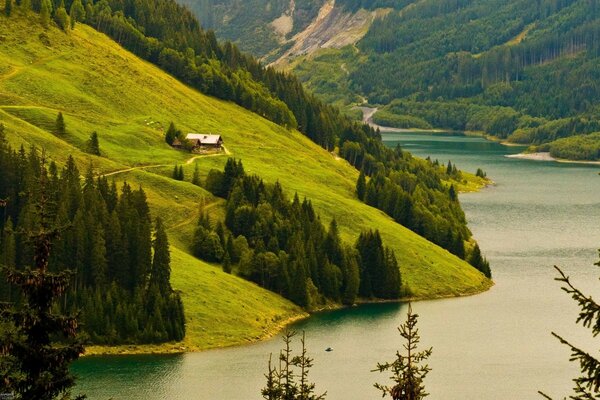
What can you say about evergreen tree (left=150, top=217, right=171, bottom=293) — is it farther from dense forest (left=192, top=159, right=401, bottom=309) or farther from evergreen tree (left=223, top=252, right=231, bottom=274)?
dense forest (left=192, top=159, right=401, bottom=309)

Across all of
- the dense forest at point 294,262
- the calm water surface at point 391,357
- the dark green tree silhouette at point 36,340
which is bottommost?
the calm water surface at point 391,357

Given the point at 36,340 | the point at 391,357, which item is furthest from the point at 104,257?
the point at 36,340

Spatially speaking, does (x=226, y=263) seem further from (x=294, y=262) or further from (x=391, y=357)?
(x=391, y=357)

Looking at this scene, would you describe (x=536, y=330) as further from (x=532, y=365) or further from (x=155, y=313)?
(x=155, y=313)

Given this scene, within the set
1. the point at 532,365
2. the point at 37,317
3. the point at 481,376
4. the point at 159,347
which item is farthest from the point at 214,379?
the point at 37,317

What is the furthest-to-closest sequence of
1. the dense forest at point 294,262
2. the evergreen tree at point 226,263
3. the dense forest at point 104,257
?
the dense forest at point 294,262
the evergreen tree at point 226,263
the dense forest at point 104,257

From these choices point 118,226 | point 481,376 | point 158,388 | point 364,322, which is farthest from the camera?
point 364,322

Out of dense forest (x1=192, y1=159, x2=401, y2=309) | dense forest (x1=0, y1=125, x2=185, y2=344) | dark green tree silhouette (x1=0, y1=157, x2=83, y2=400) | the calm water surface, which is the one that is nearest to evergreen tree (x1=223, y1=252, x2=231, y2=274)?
dense forest (x1=192, y1=159, x2=401, y2=309)

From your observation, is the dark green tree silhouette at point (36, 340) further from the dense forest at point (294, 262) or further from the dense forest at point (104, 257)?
the dense forest at point (294, 262)

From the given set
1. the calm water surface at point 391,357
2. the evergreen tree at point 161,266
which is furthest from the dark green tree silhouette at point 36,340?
the evergreen tree at point 161,266
